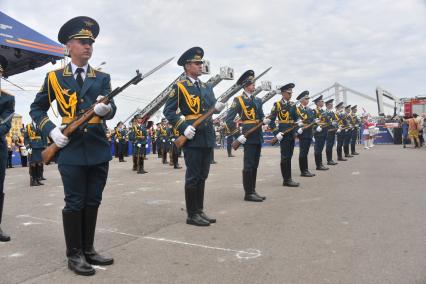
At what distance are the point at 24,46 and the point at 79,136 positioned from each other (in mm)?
15997

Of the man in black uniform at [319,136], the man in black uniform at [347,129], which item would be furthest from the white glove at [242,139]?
the man in black uniform at [347,129]

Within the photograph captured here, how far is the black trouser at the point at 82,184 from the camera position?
3.53 metres

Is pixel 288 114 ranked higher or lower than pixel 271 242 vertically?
higher

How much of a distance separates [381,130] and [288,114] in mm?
23230

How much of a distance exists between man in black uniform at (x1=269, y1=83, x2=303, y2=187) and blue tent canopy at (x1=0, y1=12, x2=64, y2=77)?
11995 mm

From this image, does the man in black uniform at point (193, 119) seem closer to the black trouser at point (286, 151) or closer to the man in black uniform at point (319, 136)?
the black trouser at point (286, 151)

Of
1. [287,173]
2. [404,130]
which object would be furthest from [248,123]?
[404,130]

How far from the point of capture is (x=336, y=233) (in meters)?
4.53

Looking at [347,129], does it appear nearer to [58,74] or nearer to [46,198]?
[46,198]

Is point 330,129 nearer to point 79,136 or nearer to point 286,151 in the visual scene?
point 286,151

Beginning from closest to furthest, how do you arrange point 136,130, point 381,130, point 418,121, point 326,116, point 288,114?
point 288,114 < point 326,116 < point 136,130 < point 418,121 < point 381,130

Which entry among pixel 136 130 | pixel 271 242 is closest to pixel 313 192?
pixel 271 242

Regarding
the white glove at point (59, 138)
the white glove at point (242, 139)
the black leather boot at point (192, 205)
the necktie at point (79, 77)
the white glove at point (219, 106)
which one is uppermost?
the necktie at point (79, 77)

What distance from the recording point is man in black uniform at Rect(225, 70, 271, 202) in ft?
22.4
